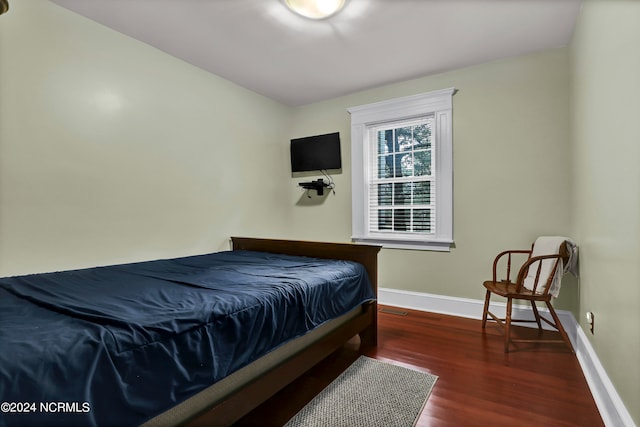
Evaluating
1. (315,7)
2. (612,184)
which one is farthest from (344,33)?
(612,184)

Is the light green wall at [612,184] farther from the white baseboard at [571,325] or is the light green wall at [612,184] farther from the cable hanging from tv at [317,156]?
the cable hanging from tv at [317,156]

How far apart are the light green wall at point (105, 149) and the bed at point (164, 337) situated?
0.35m

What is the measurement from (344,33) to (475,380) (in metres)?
2.65

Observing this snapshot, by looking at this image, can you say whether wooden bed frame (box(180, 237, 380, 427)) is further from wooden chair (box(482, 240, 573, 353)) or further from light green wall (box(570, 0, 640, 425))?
light green wall (box(570, 0, 640, 425))

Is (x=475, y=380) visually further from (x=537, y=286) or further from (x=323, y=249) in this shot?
(x=323, y=249)

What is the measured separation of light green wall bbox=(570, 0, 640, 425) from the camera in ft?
4.05

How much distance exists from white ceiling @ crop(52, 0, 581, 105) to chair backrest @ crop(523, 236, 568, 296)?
5.49 ft

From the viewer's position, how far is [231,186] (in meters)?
3.49

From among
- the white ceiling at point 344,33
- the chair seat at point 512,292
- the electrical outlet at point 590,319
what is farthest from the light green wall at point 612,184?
the white ceiling at point 344,33

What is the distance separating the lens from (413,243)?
11.1 ft

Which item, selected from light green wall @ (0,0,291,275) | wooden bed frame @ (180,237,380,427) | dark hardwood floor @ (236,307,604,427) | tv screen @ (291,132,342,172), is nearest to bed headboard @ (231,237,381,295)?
wooden bed frame @ (180,237,380,427)

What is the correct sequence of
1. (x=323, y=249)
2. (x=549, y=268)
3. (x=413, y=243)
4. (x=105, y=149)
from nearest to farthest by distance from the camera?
(x=549, y=268) → (x=105, y=149) → (x=323, y=249) → (x=413, y=243)

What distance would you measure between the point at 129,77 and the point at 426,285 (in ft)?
11.1

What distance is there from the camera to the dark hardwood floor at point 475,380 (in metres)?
1.57
